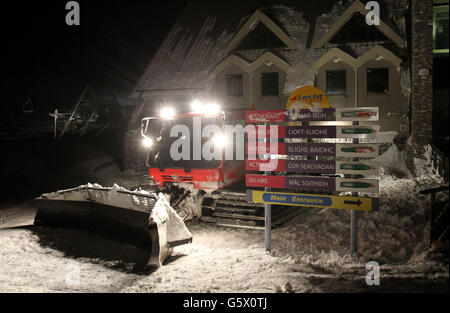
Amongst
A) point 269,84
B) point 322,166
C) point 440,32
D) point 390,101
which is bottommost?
point 322,166

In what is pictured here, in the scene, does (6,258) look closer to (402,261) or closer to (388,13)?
(402,261)

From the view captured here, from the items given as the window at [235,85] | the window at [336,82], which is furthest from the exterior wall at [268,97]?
the window at [336,82]

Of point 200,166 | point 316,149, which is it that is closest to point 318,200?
point 316,149

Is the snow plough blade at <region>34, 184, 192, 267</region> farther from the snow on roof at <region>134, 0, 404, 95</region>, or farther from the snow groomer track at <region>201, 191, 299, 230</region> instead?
the snow on roof at <region>134, 0, 404, 95</region>

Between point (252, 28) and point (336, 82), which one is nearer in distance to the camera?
point (336, 82)

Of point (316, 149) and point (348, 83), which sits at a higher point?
point (348, 83)

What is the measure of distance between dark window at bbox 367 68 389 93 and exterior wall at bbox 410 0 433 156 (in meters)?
5.51

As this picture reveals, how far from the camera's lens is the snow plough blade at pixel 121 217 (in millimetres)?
8008

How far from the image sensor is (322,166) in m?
8.11

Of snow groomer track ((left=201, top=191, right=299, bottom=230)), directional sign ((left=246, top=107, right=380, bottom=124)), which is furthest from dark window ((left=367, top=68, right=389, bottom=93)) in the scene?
directional sign ((left=246, top=107, right=380, bottom=124))

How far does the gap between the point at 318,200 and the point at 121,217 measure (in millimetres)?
4241

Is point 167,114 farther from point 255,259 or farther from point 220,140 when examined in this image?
point 255,259

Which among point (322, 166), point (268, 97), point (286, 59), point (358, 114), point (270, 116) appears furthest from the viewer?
point (268, 97)

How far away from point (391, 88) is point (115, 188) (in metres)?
17.7
